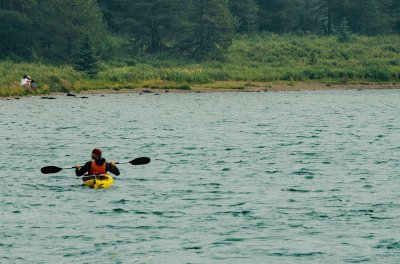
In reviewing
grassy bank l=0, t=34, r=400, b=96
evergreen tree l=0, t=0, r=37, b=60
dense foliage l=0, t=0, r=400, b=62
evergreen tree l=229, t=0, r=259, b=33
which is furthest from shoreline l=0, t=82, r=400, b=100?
evergreen tree l=229, t=0, r=259, b=33

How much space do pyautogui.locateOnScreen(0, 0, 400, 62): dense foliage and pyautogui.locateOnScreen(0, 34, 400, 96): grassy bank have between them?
246cm

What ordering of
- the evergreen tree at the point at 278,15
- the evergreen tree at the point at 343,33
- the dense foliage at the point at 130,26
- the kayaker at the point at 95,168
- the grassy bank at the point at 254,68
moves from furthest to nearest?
the evergreen tree at the point at 278,15, the evergreen tree at the point at 343,33, the dense foliage at the point at 130,26, the grassy bank at the point at 254,68, the kayaker at the point at 95,168

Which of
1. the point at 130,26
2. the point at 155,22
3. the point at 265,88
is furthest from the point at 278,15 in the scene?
the point at 265,88

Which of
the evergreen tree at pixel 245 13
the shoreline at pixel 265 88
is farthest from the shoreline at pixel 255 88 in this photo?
the evergreen tree at pixel 245 13

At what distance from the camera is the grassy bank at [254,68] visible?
67.6 meters

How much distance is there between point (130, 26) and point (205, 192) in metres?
59.8

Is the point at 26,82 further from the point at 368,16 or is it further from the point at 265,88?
the point at 368,16

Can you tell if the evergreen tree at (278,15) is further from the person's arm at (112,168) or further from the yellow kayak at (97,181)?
Result: the yellow kayak at (97,181)

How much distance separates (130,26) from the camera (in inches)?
3327

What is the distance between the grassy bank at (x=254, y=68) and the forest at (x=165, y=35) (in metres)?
0.18

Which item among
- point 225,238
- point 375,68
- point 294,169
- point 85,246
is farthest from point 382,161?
point 375,68

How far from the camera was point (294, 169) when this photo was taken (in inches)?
1206

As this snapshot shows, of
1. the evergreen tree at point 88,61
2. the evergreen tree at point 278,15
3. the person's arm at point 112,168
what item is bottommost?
the person's arm at point 112,168

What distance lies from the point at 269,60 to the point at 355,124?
126ft
